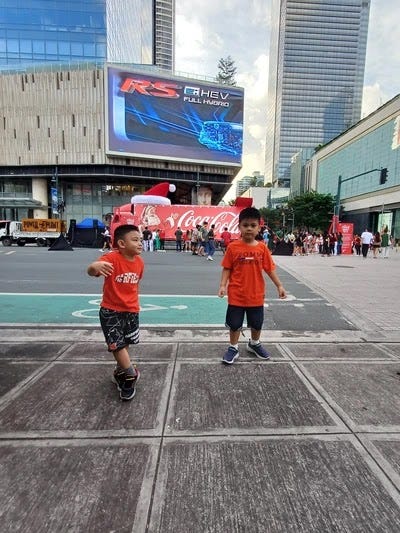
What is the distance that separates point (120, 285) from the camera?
10.8 feet

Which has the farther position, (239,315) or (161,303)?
(161,303)

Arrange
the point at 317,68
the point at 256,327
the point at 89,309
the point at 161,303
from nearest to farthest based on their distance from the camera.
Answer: the point at 256,327 → the point at 89,309 → the point at 161,303 → the point at 317,68

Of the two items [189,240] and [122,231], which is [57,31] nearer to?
[189,240]

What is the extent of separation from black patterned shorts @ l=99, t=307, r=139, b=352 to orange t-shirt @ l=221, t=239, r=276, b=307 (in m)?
1.26

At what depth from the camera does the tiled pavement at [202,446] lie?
1.94 metres

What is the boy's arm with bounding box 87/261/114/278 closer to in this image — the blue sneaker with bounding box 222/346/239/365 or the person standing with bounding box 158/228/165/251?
the blue sneaker with bounding box 222/346/239/365

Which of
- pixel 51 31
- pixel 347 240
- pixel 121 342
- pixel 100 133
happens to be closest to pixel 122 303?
pixel 121 342

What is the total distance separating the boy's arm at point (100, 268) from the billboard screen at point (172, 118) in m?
48.7

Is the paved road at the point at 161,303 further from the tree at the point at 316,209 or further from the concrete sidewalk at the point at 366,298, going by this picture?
the tree at the point at 316,209

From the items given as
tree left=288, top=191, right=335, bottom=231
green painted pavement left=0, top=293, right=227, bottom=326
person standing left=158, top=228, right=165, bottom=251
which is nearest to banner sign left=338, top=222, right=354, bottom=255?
person standing left=158, top=228, right=165, bottom=251

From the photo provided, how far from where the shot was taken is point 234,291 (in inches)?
163

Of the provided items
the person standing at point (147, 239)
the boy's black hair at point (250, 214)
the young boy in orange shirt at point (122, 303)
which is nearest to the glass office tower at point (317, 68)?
the person standing at point (147, 239)

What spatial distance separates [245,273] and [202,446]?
202cm

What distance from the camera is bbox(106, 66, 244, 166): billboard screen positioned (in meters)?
48.1
